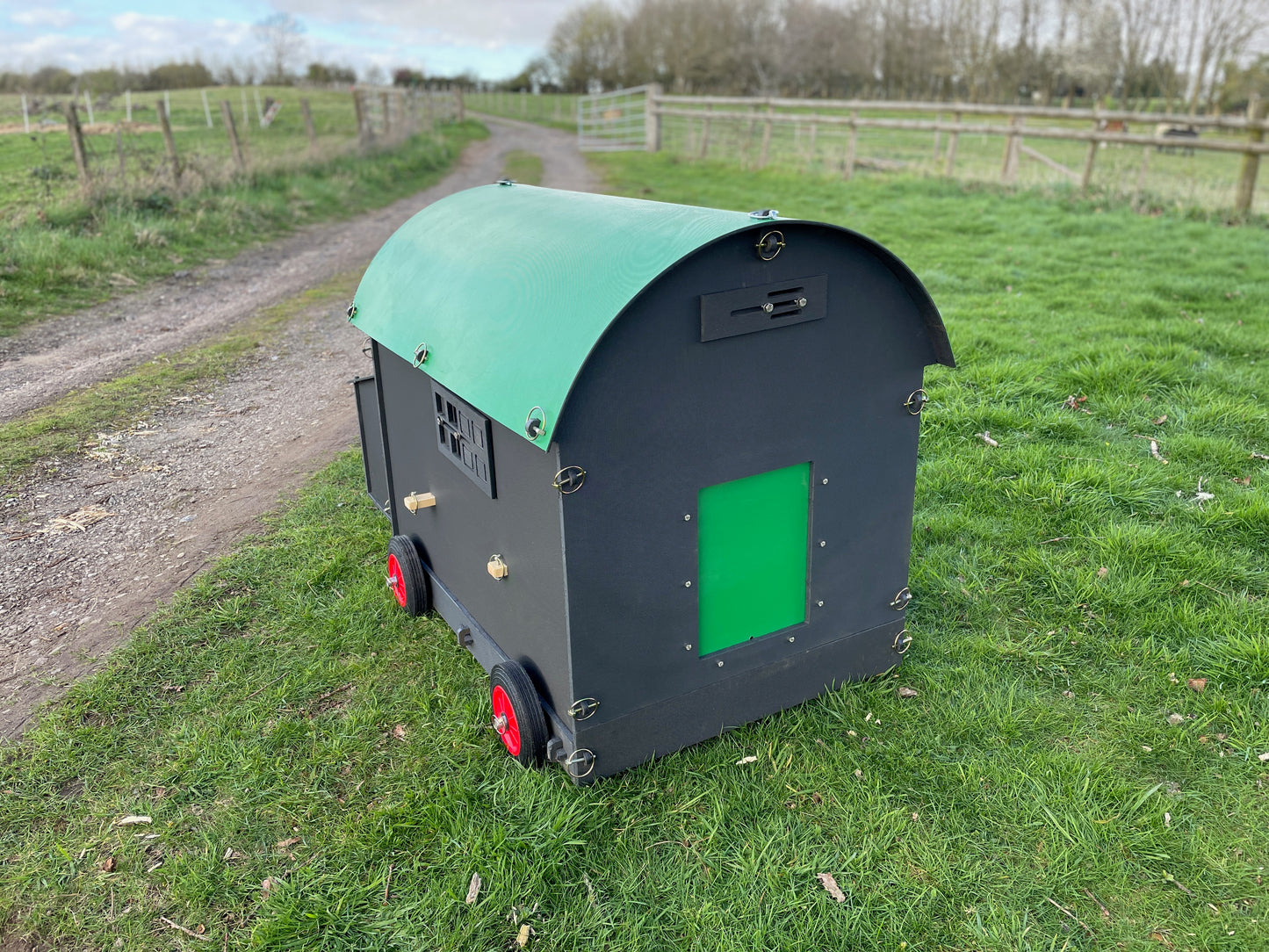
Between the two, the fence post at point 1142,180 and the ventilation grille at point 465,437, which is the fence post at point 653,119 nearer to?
the fence post at point 1142,180

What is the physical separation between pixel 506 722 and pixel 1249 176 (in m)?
13.1

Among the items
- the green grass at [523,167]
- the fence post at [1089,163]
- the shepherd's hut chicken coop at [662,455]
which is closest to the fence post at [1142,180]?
the fence post at [1089,163]

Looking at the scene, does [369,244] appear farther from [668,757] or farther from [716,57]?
[716,57]

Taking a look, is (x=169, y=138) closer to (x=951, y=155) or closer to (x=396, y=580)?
(x=396, y=580)

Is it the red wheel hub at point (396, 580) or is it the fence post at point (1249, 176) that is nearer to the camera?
the red wheel hub at point (396, 580)

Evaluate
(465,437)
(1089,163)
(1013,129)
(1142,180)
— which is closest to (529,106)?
(1013,129)

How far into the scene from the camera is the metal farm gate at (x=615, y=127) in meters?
27.4

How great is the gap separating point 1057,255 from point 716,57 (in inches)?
2065

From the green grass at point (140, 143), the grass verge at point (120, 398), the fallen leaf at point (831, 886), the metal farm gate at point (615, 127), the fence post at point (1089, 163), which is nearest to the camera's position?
the fallen leaf at point (831, 886)

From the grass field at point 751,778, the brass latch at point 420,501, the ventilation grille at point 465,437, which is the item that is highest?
the ventilation grille at point 465,437

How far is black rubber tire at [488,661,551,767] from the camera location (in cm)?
292

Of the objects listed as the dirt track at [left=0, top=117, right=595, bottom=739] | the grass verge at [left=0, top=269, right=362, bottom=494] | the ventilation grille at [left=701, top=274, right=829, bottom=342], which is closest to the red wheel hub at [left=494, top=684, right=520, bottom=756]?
the ventilation grille at [left=701, top=274, right=829, bottom=342]

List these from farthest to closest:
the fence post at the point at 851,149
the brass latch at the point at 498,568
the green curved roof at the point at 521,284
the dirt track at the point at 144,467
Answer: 1. the fence post at the point at 851,149
2. the dirt track at the point at 144,467
3. the brass latch at the point at 498,568
4. the green curved roof at the point at 521,284

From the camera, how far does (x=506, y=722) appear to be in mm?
3055
